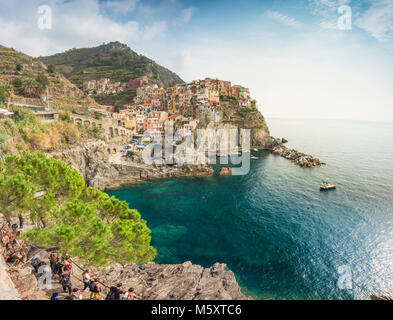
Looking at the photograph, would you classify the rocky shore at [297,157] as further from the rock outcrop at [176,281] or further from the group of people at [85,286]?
the group of people at [85,286]

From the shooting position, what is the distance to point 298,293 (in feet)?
52.0

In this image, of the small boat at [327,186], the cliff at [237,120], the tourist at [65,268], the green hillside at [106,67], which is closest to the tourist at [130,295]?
the tourist at [65,268]

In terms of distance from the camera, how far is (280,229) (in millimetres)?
24031

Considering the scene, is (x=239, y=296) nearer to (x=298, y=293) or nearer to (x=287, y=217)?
(x=298, y=293)

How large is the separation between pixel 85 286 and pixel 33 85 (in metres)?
51.2

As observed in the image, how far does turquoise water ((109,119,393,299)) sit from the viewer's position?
17375 millimetres

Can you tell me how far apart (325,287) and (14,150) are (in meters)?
33.0

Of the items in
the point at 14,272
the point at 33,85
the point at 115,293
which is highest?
the point at 33,85

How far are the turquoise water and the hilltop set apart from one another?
207 ft

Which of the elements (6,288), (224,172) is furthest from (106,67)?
(6,288)

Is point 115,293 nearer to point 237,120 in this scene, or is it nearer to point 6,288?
point 6,288

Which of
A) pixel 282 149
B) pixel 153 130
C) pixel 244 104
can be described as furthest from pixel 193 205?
pixel 244 104

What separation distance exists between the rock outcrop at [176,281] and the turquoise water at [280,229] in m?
4.82

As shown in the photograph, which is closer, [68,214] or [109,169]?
[68,214]
